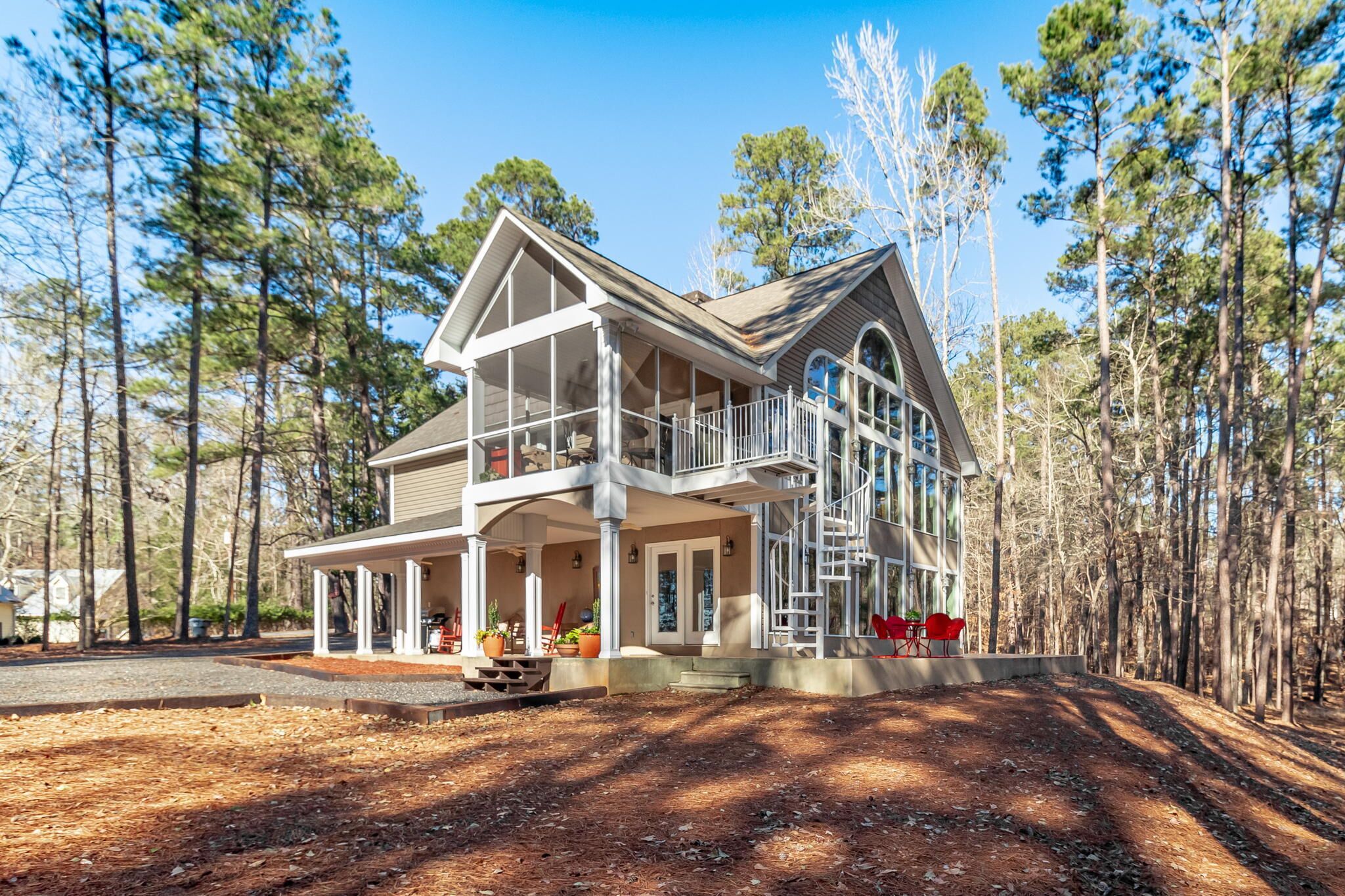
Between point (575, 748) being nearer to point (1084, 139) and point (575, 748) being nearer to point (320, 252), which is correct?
point (1084, 139)

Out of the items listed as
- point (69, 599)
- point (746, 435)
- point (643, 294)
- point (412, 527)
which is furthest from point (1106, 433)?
point (69, 599)

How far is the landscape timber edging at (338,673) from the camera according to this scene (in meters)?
12.9

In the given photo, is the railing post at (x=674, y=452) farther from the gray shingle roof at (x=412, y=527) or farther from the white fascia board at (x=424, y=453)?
the white fascia board at (x=424, y=453)

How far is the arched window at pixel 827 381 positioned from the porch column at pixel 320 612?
1108cm

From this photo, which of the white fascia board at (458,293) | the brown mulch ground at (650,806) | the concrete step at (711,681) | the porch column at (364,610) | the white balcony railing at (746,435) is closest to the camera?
the brown mulch ground at (650,806)

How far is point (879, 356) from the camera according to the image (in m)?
17.9

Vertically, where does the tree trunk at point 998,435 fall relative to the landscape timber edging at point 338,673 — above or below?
above

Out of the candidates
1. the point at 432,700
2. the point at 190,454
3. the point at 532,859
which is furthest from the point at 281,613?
the point at 532,859

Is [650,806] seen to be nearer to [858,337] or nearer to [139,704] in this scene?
[139,704]

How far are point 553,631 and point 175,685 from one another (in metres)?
5.84

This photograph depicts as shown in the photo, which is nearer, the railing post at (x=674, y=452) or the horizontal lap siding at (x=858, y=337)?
the railing post at (x=674, y=452)

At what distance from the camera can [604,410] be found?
11.8 metres

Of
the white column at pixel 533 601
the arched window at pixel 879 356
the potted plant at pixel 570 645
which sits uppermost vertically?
the arched window at pixel 879 356

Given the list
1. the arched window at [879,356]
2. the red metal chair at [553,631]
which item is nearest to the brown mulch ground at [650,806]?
the red metal chair at [553,631]
